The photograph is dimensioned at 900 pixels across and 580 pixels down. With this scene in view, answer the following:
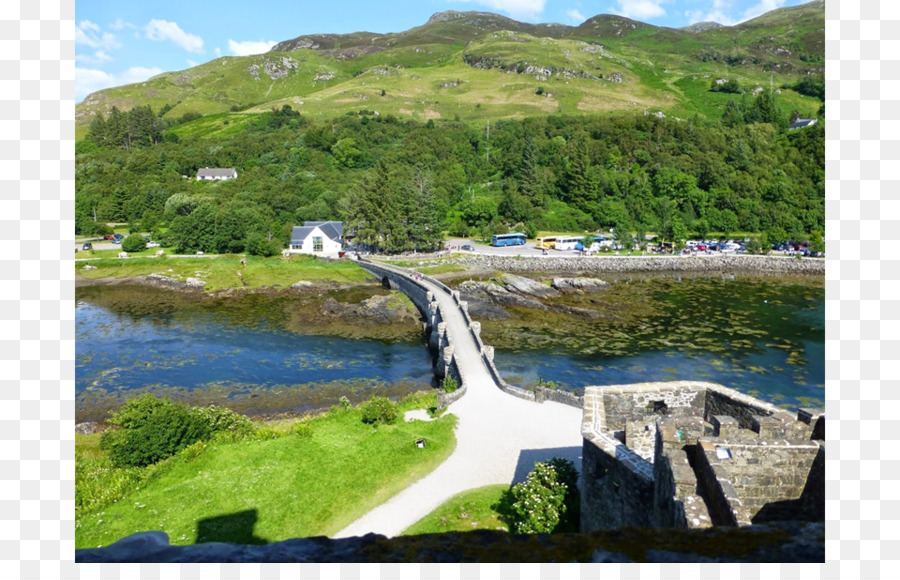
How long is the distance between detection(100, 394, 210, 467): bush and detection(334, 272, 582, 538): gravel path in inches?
380

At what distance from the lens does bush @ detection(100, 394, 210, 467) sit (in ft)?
68.2

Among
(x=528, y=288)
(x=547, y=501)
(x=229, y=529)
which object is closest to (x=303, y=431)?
(x=229, y=529)

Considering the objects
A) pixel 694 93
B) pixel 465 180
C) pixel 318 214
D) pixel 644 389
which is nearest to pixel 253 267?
pixel 318 214

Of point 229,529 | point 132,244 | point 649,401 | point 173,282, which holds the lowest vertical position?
point 229,529

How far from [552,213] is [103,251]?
77.1m

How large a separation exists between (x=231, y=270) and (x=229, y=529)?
200 ft

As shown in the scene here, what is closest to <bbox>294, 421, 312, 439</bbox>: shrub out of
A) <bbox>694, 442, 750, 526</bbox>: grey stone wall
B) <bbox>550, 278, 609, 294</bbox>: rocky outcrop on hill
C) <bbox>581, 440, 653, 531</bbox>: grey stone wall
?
<bbox>581, 440, 653, 531</bbox>: grey stone wall

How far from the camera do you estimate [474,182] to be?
11738 centimetres

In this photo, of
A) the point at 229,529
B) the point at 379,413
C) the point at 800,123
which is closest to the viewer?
the point at 229,529

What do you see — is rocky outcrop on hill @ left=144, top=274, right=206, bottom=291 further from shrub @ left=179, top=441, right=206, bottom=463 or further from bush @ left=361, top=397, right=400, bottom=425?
bush @ left=361, top=397, right=400, bottom=425

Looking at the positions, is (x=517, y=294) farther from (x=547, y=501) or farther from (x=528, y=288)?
(x=547, y=501)

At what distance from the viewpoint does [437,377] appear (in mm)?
37312

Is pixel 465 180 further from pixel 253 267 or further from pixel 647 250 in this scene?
pixel 253 267

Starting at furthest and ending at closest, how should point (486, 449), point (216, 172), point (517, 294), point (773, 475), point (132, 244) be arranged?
point (216, 172) < point (132, 244) < point (517, 294) < point (486, 449) < point (773, 475)
